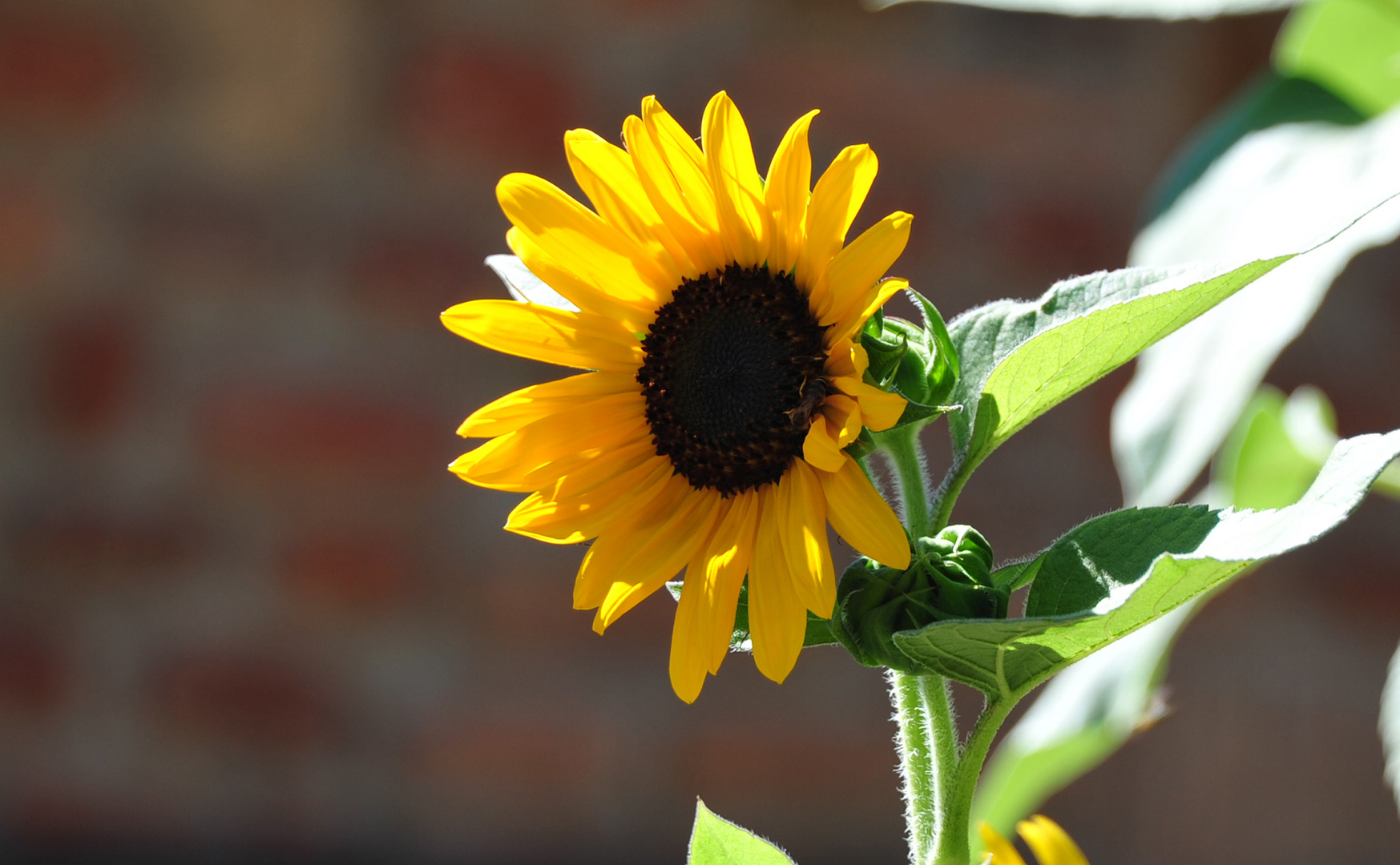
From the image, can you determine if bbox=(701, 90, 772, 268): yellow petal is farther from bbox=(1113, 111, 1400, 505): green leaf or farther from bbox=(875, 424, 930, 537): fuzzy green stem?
bbox=(1113, 111, 1400, 505): green leaf

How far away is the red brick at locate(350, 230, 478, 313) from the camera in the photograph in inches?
37.9

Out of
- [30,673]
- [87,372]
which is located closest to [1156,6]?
[87,372]

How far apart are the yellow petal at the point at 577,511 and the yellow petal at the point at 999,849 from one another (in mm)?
111

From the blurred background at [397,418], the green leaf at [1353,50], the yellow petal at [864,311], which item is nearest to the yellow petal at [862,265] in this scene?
the yellow petal at [864,311]

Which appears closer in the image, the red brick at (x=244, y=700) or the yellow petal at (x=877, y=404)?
the yellow petal at (x=877, y=404)

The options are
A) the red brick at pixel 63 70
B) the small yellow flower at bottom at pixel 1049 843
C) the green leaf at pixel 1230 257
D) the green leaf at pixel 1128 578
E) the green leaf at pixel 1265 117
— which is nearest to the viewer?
the green leaf at pixel 1128 578

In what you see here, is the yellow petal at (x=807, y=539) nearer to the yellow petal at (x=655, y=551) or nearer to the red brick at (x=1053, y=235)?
the yellow petal at (x=655, y=551)

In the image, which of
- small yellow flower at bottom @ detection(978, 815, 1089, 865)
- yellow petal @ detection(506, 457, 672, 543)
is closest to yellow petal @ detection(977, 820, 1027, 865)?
small yellow flower at bottom @ detection(978, 815, 1089, 865)

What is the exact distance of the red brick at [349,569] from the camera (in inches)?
38.0

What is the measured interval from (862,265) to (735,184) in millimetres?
39

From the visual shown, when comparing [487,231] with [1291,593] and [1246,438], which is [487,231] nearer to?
[1246,438]

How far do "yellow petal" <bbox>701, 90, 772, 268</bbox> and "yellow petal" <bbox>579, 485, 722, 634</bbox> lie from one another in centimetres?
6

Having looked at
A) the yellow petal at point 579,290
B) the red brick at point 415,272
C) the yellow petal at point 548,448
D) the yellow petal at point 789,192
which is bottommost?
the yellow petal at point 548,448

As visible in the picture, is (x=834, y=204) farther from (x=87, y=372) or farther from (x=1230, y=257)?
(x=87, y=372)
